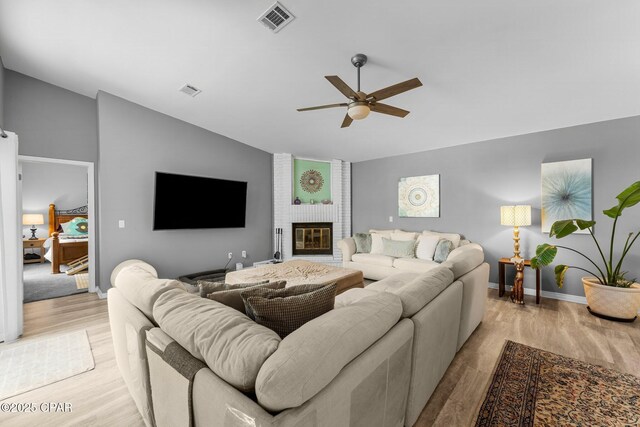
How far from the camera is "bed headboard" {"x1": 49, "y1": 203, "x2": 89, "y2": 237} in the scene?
21.6 ft

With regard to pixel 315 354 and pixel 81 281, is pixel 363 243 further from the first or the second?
pixel 81 281

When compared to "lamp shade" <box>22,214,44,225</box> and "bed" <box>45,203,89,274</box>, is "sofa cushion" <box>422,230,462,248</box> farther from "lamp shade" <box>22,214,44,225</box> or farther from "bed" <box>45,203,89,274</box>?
"lamp shade" <box>22,214,44,225</box>

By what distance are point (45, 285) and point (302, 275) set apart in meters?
4.43

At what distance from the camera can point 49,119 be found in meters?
3.87

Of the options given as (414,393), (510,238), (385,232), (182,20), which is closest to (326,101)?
(182,20)

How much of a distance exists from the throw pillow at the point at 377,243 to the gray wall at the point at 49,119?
4.90 metres

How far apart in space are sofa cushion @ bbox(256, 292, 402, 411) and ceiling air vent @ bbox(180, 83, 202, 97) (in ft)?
11.9

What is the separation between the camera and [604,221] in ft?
11.5

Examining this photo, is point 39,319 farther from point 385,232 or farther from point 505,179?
point 505,179

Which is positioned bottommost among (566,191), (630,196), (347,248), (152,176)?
(347,248)

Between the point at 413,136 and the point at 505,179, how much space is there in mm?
1589

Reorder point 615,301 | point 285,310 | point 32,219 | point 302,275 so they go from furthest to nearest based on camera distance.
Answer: point 32,219 → point 302,275 → point 615,301 → point 285,310

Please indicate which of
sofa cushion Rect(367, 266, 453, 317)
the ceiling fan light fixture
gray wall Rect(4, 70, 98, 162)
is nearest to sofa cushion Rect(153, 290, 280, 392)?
sofa cushion Rect(367, 266, 453, 317)

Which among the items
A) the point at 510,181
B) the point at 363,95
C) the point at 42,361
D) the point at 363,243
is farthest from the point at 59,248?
the point at 510,181
